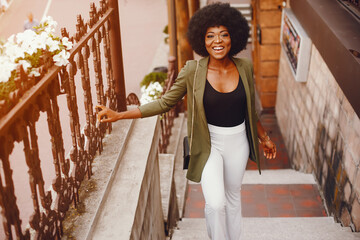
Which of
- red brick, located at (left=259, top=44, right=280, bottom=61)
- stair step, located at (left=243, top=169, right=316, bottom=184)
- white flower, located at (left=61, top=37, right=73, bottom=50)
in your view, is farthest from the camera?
red brick, located at (left=259, top=44, right=280, bottom=61)

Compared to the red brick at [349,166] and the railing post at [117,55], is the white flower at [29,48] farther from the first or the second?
the red brick at [349,166]

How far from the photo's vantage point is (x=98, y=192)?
2844 mm

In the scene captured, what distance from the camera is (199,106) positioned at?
2887 millimetres

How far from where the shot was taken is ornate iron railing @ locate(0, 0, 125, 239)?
1.99 m

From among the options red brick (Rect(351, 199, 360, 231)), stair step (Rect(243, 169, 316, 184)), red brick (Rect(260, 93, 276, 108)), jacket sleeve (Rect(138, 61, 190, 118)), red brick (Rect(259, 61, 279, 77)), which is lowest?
red brick (Rect(260, 93, 276, 108))

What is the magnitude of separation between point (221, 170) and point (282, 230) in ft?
5.53

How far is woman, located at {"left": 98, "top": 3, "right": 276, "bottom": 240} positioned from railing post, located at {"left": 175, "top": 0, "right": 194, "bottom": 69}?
17.0ft

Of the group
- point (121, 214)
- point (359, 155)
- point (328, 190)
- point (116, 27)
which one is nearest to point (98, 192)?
point (121, 214)

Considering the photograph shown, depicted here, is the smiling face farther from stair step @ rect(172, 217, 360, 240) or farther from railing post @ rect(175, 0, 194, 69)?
railing post @ rect(175, 0, 194, 69)

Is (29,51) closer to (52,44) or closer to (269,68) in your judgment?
(52,44)

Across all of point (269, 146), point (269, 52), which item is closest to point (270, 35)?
point (269, 52)

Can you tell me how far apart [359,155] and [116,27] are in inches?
100

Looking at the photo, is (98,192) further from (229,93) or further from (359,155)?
(359,155)

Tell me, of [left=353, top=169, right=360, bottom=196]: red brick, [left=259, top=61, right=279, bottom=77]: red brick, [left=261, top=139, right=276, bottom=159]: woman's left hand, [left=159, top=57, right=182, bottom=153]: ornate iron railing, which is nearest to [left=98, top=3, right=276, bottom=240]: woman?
[left=261, top=139, right=276, bottom=159]: woman's left hand
